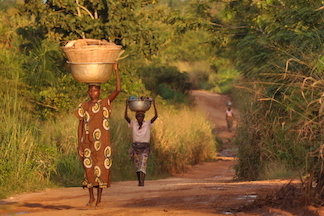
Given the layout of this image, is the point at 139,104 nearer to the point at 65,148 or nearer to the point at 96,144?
the point at 65,148

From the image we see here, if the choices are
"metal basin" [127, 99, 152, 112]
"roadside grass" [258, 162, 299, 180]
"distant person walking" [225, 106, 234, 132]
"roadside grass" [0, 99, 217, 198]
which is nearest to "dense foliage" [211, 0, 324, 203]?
"roadside grass" [258, 162, 299, 180]

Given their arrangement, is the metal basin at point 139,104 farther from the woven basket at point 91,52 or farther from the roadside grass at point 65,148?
the woven basket at point 91,52

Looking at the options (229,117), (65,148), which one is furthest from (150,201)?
(229,117)

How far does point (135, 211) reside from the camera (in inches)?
306

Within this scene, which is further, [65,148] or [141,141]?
[65,148]

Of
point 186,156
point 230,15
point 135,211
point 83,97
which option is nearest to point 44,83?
point 83,97

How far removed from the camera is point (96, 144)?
838 centimetres

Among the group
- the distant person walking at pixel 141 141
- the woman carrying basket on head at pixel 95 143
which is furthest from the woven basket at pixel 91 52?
the distant person walking at pixel 141 141

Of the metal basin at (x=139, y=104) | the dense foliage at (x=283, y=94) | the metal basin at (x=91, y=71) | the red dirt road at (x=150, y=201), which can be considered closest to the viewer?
the dense foliage at (x=283, y=94)

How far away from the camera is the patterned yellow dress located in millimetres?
8391

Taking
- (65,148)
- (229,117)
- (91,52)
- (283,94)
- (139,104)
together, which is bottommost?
(65,148)

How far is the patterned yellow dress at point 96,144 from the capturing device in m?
8.39

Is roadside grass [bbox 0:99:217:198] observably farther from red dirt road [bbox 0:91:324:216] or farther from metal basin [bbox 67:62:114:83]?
metal basin [bbox 67:62:114:83]

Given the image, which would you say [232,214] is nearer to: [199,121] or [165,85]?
[199,121]
